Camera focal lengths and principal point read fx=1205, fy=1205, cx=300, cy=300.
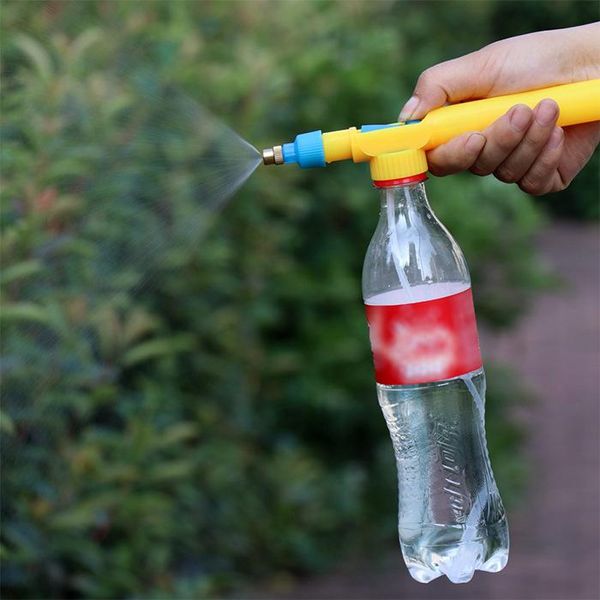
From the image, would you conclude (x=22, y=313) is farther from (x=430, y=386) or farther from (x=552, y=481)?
(x=552, y=481)

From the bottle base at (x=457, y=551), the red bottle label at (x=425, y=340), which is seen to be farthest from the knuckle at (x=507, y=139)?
the bottle base at (x=457, y=551)

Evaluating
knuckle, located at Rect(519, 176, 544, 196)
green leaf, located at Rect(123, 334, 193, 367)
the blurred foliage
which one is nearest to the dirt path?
the blurred foliage

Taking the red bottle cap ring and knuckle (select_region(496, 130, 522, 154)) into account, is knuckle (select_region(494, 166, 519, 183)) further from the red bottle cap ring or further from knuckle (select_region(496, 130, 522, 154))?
the red bottle cap ring

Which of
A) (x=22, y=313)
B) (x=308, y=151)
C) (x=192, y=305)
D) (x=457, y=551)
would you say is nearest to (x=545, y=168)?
(x=308, y=151)

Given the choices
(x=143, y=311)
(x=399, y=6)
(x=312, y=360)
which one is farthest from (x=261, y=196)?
(x=399, y=6)

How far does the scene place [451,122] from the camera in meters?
2.10

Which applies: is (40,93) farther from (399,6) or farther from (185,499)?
(399,6)

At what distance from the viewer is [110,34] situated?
378cm

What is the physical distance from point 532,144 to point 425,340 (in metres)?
0.46

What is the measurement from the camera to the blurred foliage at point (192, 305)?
10.1ft

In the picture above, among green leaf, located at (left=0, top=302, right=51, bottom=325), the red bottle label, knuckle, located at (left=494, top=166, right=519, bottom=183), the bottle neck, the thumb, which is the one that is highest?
the thumb

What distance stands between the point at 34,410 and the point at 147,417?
57cm

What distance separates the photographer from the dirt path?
4887 millimetres

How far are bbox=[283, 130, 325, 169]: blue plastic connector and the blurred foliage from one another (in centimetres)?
95
